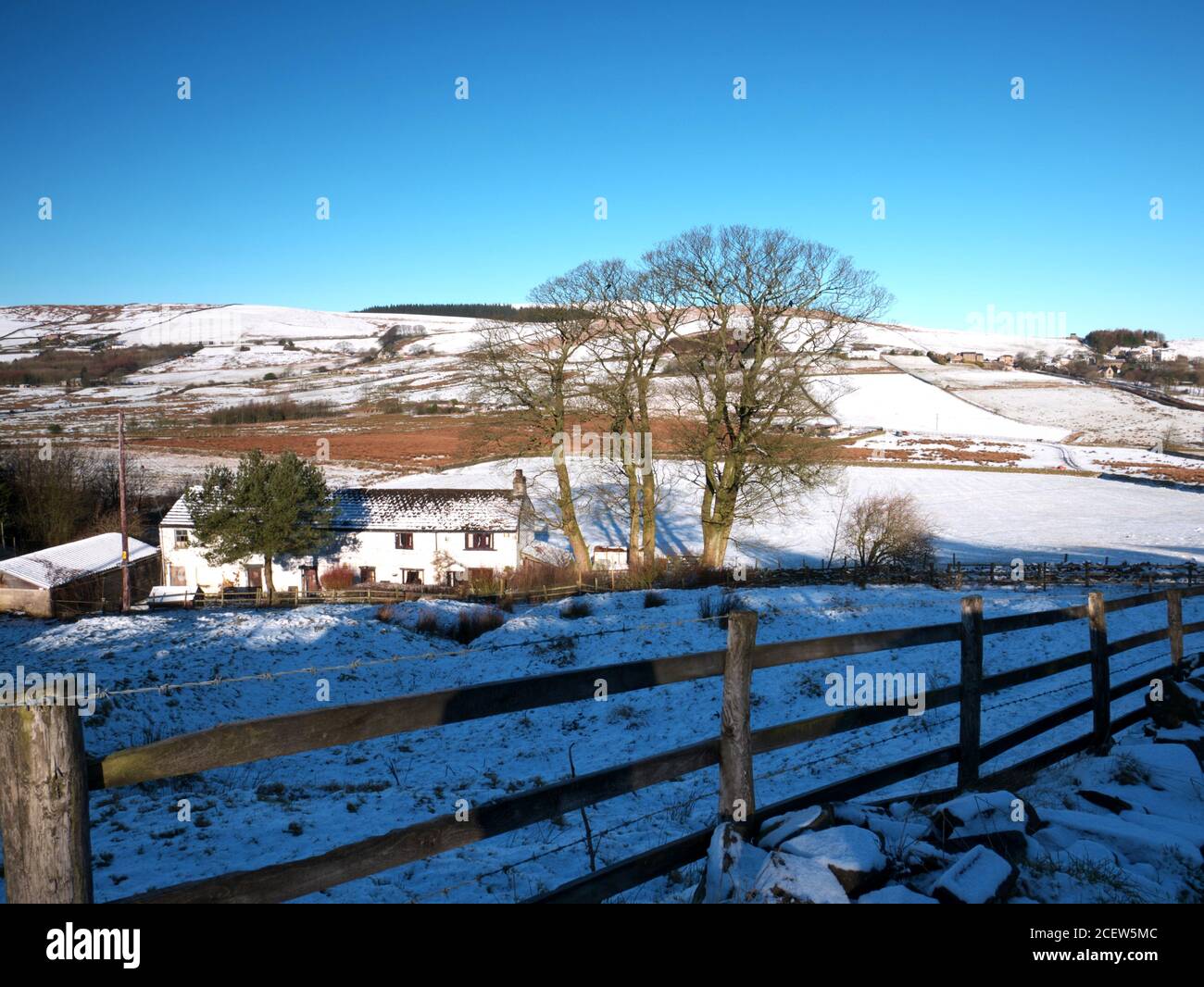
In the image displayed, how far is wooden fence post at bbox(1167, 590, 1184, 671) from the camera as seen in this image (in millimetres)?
7957

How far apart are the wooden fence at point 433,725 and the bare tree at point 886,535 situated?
27.9 meters

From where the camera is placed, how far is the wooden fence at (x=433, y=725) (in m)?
2.33

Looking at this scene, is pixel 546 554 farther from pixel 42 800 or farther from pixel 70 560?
A: pixel 42 800

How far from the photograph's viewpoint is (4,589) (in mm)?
32781

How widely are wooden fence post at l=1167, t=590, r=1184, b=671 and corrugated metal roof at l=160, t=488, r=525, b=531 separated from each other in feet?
106

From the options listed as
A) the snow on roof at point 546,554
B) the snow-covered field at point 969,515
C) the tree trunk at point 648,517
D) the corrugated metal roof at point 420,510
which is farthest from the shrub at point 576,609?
the corrugated metal roof at point 420,510

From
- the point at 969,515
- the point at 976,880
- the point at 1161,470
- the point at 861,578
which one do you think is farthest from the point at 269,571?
the point at 1161,470

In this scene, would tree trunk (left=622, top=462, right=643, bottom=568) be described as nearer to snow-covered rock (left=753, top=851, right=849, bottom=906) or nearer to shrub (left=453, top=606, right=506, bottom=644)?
shrub (left=453, top=606, right=506, bottom=644)

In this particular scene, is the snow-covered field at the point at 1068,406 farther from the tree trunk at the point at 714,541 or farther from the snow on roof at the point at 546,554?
the tree trunk at the point at 714,541

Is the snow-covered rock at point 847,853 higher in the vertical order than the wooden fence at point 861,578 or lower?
higher

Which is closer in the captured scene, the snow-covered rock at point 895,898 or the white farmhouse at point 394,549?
the snow-covered rock at point 895,898

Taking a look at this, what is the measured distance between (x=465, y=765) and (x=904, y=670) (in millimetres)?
7960
